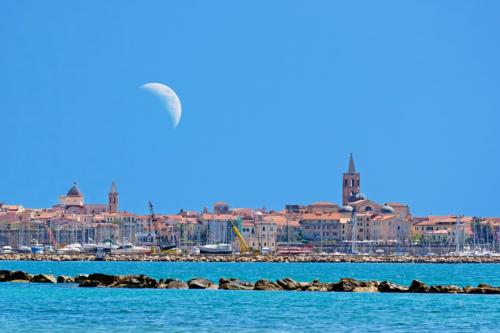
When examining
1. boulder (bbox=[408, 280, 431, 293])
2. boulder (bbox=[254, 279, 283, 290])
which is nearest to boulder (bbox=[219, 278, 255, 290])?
boulder (bbox=[254, 279, 283, 290])

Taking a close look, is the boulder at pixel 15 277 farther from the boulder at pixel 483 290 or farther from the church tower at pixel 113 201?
the church tower at pixel 113 201

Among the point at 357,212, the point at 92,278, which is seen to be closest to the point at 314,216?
the point at 357,212

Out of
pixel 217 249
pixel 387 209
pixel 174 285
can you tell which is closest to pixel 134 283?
pixel 174 285

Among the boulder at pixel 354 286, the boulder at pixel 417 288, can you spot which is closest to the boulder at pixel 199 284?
the boulder at pixel 354 286

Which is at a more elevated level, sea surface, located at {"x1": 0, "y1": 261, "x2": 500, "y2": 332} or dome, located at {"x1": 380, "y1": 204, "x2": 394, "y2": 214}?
dome, located at {"x1": 380, "y1": 204, "x2": 394, "y2": 214}

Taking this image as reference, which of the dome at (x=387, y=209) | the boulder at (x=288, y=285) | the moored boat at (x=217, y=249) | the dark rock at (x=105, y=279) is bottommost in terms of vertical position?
the boulder at (x=288, y=285)

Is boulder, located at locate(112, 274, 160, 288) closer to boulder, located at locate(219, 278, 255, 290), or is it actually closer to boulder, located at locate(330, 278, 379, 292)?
boulder, located at locate(219, 278, 255, 290)

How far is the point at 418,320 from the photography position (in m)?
30.8

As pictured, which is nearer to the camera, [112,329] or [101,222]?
[112,329]

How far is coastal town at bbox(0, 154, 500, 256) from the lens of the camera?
146 metres

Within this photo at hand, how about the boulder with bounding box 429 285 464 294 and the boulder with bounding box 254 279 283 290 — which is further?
the boulder with bounding box 254 279 283 290

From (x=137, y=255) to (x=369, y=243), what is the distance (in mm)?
39670

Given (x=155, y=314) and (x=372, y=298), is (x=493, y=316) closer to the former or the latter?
(x=372, y=298)

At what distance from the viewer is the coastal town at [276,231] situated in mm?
145750
